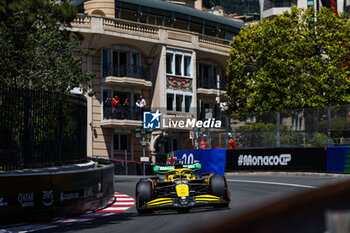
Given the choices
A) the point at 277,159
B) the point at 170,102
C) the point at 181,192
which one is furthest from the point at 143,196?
the point at 170,102

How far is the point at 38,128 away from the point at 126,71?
91.1 feet

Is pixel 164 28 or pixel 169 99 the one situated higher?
pixel 164 28

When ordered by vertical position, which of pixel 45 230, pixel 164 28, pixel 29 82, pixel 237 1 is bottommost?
pixel 45 230

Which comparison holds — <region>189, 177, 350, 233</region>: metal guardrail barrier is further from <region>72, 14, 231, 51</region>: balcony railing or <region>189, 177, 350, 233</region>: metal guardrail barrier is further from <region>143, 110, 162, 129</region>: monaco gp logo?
<region>143, 110, 162, 129</region>: monaco gp logo

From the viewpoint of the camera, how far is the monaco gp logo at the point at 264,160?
89.2 ft

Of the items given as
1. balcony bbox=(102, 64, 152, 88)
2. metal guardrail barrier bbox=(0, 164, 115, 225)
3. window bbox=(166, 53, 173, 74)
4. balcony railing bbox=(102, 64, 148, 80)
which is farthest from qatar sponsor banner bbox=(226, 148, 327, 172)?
metal guardrail barrier bbox=(0, 164, 115, 225)

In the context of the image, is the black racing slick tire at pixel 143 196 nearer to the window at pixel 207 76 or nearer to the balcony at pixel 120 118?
the balcony at pixel 120 118

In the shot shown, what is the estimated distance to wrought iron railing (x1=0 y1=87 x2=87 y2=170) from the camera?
39.6 ft

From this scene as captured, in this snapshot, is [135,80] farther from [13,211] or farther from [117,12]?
[13,211]

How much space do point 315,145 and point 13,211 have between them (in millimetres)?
18596

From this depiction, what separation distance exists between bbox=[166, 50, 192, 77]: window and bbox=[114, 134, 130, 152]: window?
20.1 feet

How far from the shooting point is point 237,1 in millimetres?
183625

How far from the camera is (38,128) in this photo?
13.3 metres

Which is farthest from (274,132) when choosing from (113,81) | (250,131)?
(113,81)
